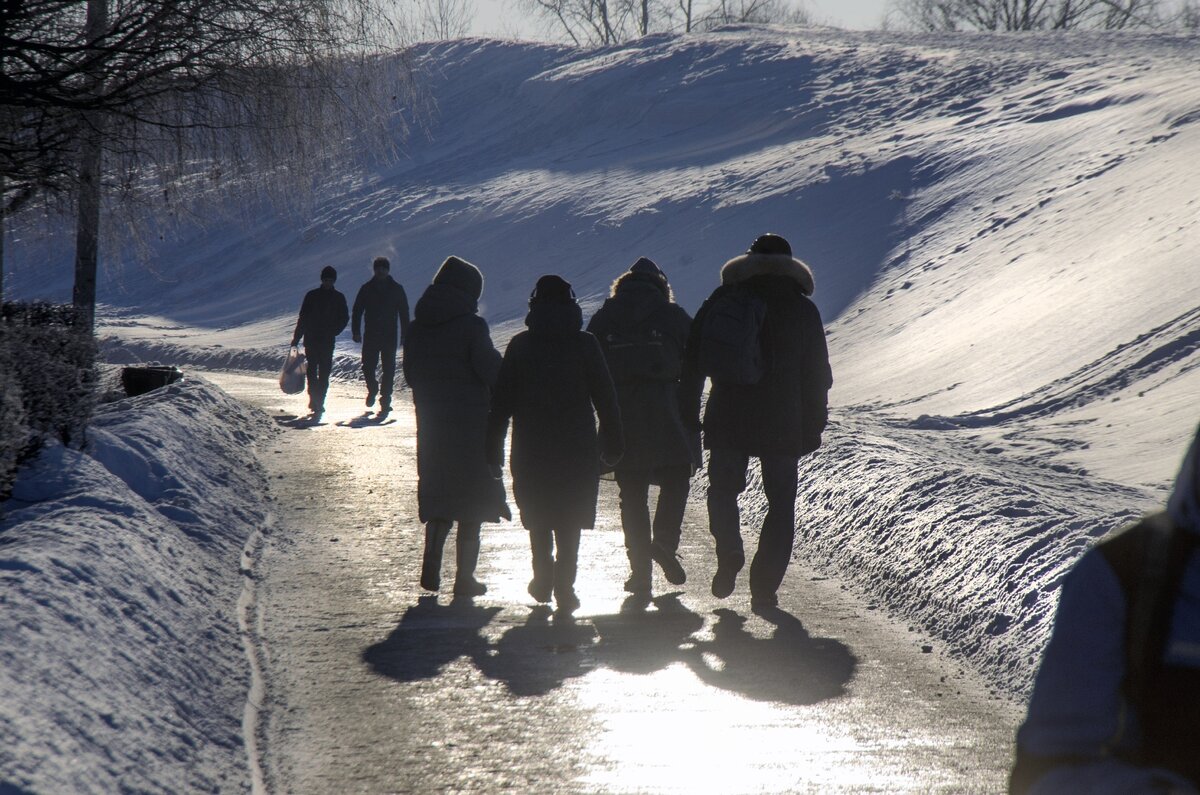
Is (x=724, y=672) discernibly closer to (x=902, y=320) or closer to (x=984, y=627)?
(x=984, y=627)

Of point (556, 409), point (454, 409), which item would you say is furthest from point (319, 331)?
point (556, 409)

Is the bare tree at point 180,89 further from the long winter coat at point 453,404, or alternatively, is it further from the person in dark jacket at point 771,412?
the person in dark jacket at point 771,412

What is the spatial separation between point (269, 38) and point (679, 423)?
580 centimetres

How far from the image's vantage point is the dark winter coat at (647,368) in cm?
793

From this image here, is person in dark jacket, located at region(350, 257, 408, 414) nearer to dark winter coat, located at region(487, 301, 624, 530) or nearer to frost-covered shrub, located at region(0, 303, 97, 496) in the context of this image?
frost-covered shrub, located at region(0, 303, 97, 496)

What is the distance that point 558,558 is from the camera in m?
7.38

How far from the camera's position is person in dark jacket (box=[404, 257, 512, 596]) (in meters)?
7.91

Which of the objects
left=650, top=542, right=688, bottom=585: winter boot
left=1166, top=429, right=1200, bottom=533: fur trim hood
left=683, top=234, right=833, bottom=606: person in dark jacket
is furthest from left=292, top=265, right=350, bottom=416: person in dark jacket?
left=1166, top=429, right=1200, bottom=533: fur trim hood

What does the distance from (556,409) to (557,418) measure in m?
0.05

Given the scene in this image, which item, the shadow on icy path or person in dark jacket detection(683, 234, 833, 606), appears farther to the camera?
person in dark jacket detection(683, 234, 833, 606)

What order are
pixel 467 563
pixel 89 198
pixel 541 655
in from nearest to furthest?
pixel 541 655 < pixel 467 563 < pixel 89 198

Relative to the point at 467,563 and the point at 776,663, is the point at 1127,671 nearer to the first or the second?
the point at 776,663

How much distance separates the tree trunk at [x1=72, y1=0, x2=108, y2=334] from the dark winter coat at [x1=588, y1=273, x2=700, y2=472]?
3676 millimetres

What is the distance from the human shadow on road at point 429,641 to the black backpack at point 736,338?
1.82 meters
